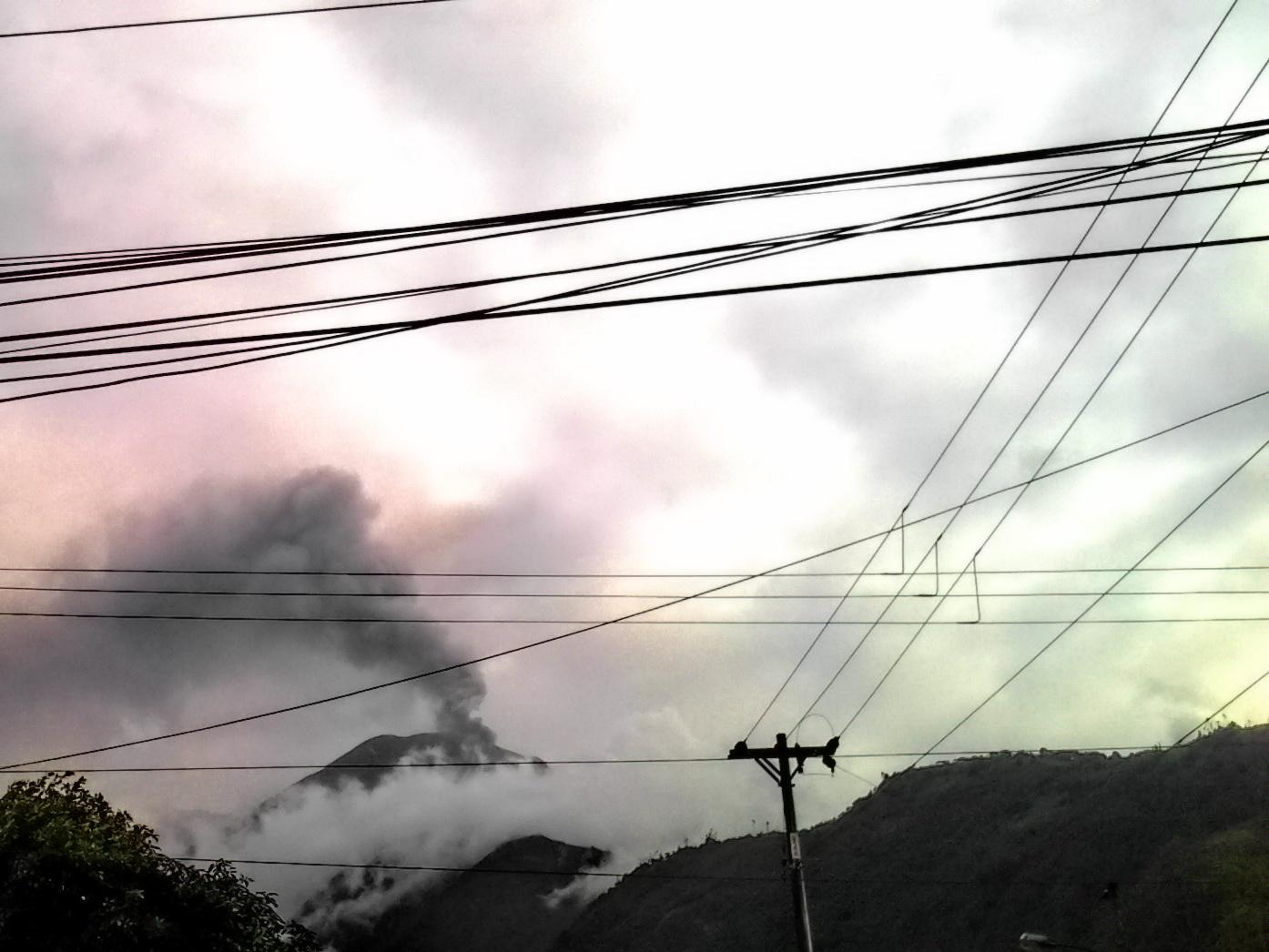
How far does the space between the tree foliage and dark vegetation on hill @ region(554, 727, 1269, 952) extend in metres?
50.1

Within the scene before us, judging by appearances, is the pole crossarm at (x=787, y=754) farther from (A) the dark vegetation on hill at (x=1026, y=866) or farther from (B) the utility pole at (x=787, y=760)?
(A) the dark vegetation on hill at (x=1026, y=866)

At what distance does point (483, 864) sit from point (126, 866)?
7093 inches

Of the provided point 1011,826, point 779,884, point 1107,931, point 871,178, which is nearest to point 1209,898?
point 1107,931

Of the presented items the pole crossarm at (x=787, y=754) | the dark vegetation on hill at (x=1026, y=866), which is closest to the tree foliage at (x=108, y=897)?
the pole crossarm at (x=787, y=754)

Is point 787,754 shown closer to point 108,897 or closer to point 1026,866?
point 108,897

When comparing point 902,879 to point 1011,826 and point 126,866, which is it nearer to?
point 1011,826

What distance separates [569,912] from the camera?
175 metres

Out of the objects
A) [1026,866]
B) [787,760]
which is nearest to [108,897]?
[787,760]

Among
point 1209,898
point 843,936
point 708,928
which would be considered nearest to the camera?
point 1209,898

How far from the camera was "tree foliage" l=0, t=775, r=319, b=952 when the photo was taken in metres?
18.2

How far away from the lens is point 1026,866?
76.6 metres

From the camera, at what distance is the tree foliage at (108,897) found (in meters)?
18.2

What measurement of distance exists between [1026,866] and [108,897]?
231ft

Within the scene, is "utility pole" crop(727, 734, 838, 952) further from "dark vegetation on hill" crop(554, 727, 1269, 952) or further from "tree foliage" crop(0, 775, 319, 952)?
"dark vegetation on hill" crop(554, 727, 1269, 952)
